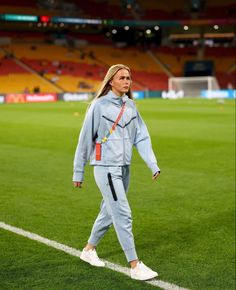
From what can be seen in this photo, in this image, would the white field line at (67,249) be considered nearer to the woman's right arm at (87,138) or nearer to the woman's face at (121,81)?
the woman's right arm at (87,138)

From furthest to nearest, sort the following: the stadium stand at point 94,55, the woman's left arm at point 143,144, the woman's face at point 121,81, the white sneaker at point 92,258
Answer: the stadium stand at point 94,55
the white sneaker at point 92,258
the woman's left arm at point 143,144
the woman's face at point 121,81

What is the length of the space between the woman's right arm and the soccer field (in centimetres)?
104

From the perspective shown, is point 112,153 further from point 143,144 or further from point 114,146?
point 143,144

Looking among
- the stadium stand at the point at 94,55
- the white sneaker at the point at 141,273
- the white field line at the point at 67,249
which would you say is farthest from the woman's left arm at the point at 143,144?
the stadium stand at the point at 94,55

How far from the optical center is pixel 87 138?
4844 millimetres

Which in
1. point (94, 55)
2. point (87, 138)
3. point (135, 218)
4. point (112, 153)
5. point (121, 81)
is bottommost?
point (135, 218)

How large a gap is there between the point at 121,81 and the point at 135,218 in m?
2.95

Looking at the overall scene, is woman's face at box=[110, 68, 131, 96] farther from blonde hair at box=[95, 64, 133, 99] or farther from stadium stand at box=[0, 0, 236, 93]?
stadium stand at box=[0, 0, 236, 93]

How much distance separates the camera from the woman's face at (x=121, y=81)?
4.79 meters

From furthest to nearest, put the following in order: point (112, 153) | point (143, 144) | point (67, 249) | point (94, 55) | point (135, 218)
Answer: point (94, 55) → point (135, 218) → point (67, 249) → point (143, 144) → point (112, 153)

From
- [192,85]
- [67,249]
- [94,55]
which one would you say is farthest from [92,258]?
[94,55]

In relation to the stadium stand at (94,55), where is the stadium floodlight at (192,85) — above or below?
below

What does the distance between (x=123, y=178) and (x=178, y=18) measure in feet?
216

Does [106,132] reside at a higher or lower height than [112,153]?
higher
